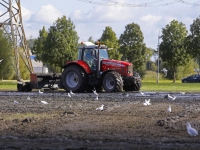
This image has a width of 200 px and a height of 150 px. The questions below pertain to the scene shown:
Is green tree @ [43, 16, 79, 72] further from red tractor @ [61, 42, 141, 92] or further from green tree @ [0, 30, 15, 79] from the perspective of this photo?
red tractor @ [61, 42, 141, 92]

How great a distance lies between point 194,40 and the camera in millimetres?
62688

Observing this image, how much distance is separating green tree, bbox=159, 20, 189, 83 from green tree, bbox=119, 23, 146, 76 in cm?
258

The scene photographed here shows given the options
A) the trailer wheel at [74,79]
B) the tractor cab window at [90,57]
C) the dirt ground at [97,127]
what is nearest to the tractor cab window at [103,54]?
the tractor cab window at [90,57]

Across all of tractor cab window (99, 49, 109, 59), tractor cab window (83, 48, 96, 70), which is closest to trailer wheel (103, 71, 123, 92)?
tractor cab window (83, 48, 96, 70)

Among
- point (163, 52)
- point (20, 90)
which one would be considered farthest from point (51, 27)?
point (20, 90)

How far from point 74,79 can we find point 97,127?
19609 mm

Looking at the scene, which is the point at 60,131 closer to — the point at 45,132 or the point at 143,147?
the point at 45,132

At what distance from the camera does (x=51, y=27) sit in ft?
212

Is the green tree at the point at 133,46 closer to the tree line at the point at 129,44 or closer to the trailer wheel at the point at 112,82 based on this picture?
the tree line at the point at 129,44

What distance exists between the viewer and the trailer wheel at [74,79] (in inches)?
1298

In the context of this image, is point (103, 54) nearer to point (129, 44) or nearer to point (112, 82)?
point (112, 82)

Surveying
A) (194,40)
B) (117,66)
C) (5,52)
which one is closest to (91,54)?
(117,66)

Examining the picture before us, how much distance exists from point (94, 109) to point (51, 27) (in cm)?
4519

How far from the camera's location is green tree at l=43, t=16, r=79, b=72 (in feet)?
200
